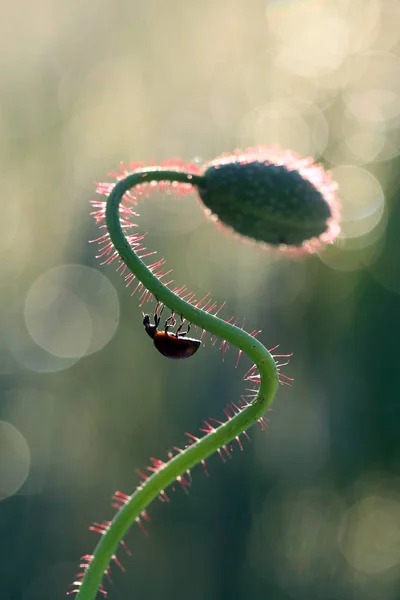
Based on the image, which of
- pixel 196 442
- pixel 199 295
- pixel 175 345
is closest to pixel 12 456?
pixel 199 295

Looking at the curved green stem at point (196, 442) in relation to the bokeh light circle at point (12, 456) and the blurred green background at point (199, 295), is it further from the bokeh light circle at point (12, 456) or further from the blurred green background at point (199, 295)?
the bokeh light circle at point (12, 456)

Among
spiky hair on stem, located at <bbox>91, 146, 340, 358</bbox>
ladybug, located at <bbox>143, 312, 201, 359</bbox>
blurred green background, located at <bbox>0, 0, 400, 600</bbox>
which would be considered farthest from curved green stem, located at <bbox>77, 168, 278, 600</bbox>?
blurred green background, located at <bbox>0, 0, 400, 600</bbox>

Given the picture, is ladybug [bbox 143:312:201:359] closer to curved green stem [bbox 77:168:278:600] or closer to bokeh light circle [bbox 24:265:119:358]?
curved green stem [bbox 77:168:278:600]

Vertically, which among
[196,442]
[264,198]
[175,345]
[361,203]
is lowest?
[196,442]

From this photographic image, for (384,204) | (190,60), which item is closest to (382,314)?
(384,204)

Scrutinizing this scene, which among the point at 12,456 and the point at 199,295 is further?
the point at 199,295

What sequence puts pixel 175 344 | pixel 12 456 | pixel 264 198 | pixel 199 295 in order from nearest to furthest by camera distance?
pixel 175 344
pixel 264 198
pixel 12 456
pixel 199 295

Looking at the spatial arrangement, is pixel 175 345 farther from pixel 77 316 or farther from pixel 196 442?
pixel 77 316
